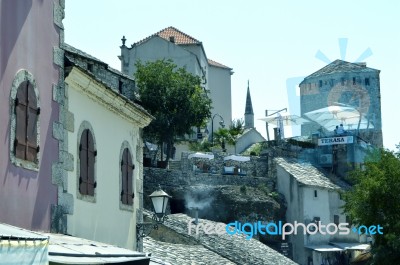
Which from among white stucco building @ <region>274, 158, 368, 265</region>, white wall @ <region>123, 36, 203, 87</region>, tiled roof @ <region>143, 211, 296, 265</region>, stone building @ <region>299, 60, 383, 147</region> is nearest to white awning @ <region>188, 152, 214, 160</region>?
white stucco building @ <region>274, 158, 368, 265</region>

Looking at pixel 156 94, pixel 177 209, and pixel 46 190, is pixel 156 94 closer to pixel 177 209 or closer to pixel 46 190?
pixel 177 209

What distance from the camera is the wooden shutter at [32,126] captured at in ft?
42.9

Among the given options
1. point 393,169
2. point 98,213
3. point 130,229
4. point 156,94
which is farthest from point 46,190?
point 156,94

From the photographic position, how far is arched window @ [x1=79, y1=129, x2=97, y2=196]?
15.5 metres

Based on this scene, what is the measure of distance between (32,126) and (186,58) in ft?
178

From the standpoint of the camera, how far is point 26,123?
13023mm

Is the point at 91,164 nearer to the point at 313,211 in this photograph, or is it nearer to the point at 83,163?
the point at 83,163

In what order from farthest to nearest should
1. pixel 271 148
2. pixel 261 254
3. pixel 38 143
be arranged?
pixel 271 148 < pixel 261 254 < pixel 38 143

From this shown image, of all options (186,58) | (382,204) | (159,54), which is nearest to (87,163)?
(382,204)

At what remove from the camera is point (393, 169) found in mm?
39031

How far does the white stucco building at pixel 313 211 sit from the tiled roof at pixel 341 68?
87.7 feet

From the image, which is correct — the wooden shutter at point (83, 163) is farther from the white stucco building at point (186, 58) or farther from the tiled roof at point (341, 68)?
the tiled roof at point (341, 68)

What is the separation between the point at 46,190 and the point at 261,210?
128 feet

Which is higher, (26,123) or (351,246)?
(26,123)
